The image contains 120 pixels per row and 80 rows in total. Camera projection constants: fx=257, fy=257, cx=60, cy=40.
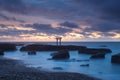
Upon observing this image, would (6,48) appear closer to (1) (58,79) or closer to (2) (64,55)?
(2) (64,55)

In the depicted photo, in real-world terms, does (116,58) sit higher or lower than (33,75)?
lower

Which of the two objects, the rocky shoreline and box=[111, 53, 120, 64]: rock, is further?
box=[111, 53, 120, 64]: rock

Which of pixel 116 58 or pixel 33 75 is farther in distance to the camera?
pixel 116 58

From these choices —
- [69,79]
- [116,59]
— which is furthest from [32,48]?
[69,79]

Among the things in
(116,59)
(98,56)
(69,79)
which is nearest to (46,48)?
(98,56)

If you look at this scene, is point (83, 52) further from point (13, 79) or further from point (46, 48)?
point (13, 79)

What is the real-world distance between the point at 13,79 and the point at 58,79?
5676 millimetres

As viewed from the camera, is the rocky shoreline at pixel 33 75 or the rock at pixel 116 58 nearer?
the rocky shoreline at pixel 33 75

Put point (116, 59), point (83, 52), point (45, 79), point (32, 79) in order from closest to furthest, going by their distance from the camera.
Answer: point (32, 79), point (45, 79), point (116, 59), point (83, 52)

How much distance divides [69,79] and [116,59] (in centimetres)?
3284

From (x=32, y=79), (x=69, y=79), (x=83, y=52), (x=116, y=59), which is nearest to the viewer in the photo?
(x=32, y=79)

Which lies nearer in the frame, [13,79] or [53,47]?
[13,79]

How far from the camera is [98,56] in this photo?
76.1m

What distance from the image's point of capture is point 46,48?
134250 mm
